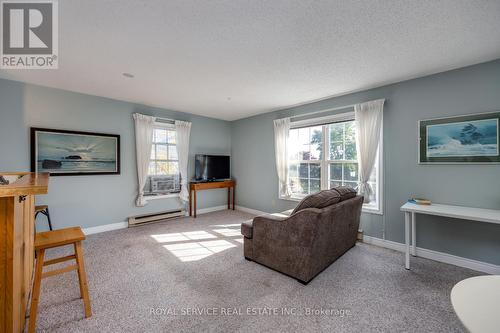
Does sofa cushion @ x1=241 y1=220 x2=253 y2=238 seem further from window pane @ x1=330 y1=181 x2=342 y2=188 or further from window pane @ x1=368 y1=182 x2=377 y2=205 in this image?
window pane @ x1=368 y1=182 x2=377 y2=205

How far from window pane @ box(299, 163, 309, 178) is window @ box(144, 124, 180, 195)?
277cm

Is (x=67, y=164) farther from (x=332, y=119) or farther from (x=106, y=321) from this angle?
(x=332, y=119)

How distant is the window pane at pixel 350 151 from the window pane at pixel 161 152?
3.71 meters

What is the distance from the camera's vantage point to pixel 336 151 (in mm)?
3641

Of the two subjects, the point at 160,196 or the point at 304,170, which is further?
the point at 160,196

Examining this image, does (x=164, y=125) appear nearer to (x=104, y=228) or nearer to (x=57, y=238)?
(x=104, y=228)

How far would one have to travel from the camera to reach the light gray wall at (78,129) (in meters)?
2.96

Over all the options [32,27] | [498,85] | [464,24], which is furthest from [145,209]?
[498,85]

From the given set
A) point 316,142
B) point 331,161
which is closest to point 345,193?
point 331,161

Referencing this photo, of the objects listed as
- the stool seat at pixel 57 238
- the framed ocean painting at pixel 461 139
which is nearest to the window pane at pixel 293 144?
the framed ocean painting at pixel 461 139

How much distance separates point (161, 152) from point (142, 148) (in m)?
0.44

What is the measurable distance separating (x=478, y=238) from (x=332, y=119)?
2.45 metres

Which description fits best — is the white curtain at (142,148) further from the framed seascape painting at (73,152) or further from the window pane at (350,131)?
the window pane at (350,131)

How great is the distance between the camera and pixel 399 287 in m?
2.05
